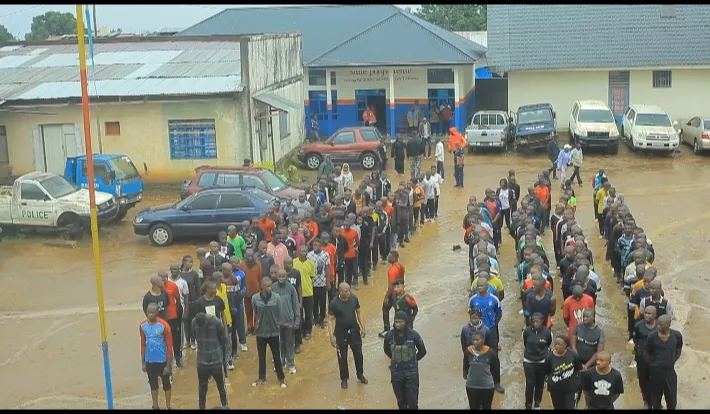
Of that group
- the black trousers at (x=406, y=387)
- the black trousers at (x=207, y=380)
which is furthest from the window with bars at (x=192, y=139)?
the black trousers at (x=406, y=387)

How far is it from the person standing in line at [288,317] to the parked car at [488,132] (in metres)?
19.9

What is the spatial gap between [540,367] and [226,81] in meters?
17.9

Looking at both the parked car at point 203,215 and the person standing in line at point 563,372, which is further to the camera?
the parked car at point 203,215

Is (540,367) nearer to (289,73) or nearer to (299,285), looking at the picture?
(299,285)

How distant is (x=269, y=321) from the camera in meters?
11.9

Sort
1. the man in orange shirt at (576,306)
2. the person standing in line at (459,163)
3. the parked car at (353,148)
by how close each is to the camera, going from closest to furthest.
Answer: the man in orange shirt at (576,306) → the person standing in line at (459,163) → the parked car at (353,148)

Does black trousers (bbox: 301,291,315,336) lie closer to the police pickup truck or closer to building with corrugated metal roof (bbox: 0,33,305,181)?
the police pickup truck

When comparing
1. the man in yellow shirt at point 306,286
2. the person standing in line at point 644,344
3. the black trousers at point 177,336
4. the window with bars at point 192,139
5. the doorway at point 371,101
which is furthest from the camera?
the doorway at point 371,101

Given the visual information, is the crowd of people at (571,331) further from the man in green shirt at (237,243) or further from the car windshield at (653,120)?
the car windshield at (653,120)

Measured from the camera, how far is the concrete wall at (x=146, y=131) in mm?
26547

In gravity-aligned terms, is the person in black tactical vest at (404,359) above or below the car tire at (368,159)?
below

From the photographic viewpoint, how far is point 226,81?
1048 inches

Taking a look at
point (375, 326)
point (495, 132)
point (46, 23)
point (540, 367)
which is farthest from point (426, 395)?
point (46, 23)

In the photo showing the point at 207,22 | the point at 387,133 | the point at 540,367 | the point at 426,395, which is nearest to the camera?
the point at 540,367
